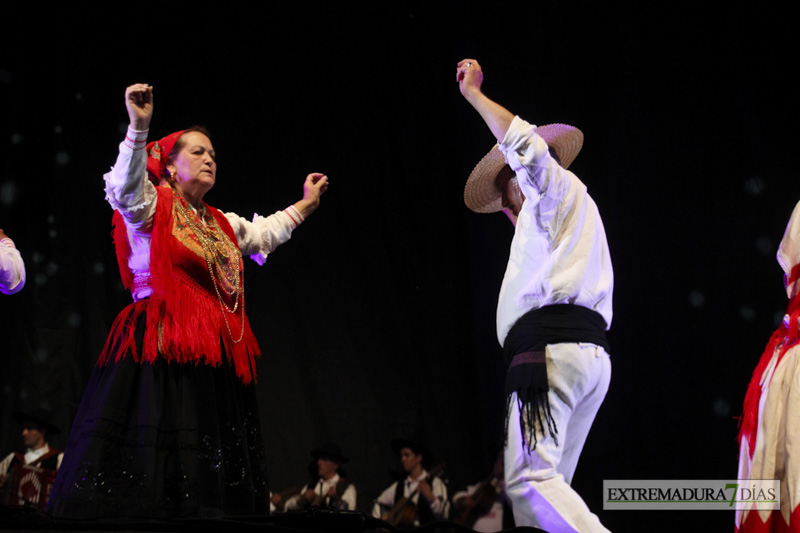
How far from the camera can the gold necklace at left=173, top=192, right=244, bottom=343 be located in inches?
103

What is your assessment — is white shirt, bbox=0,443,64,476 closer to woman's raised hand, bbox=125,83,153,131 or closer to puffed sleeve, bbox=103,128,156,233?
puffed sleeve, bbox=103,128,156,233

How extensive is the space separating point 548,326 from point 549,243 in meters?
0.25

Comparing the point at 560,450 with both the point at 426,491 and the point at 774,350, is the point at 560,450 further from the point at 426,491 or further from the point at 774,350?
the point at 426,491

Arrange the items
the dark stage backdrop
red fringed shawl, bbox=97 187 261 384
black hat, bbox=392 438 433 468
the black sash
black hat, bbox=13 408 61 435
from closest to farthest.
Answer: the black sash → red fringed shawl, bbox=97 187 261 384 → the dark stage backdrop → black hat, bbox=13 408 61 435 → black hat, bbox=392 438 433 468

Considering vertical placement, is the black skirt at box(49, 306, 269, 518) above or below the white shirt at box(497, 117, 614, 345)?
below

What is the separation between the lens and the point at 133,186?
2.39 m

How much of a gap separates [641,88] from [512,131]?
1822 mm

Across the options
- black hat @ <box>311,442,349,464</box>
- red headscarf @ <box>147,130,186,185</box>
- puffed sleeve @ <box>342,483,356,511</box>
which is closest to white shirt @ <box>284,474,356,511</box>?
puffed sleeve @ <box>342,483,356,511</box>

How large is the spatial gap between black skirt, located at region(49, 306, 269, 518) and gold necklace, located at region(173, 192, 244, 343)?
0.76ft

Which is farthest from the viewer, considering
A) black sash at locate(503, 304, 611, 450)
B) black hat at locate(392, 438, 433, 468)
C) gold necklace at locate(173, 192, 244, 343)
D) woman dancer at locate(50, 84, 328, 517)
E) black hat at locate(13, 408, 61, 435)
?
black hat at locate(392, 438, 433, 468)

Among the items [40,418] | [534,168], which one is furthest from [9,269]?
[40,418]

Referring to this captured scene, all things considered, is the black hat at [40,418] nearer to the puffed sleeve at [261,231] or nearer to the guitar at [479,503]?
the puffed sleeve at [261,231]

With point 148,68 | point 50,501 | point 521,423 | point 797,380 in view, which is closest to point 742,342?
point 797,380

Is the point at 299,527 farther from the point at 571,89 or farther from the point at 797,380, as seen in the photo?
the point at 571,89
